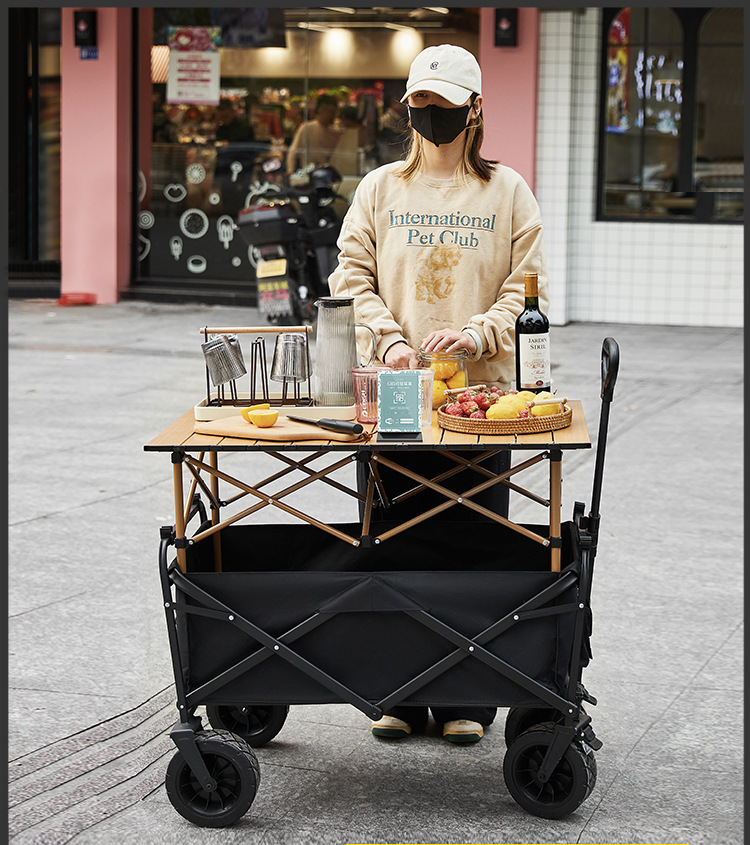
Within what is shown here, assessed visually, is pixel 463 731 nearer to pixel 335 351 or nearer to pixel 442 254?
pixel 335 351

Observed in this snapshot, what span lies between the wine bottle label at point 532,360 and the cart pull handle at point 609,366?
0.25m

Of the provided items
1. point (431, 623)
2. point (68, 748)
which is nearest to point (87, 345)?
point (68, 748)

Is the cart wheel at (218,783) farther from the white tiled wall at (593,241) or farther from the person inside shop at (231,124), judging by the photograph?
the person inside shop at (231,124)

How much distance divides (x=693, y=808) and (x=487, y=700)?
2.19 ft

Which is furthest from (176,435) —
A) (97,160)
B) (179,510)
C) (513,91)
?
(97,160)

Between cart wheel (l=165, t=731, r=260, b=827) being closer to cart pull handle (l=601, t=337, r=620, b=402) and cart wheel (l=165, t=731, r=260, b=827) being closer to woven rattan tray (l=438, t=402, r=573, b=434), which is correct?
woven rattan tray (l=438, t=402, r=573, b=434)

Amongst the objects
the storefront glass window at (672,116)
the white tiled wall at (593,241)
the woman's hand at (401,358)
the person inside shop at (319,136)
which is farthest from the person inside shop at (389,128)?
the woman's hand at (401,358)

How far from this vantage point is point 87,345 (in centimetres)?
1128

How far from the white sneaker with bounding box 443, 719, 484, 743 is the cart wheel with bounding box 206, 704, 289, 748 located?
19.4 inches

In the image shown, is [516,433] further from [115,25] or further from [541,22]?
[115,25]

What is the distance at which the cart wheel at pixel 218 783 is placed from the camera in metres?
3.20

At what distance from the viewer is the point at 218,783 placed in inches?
128

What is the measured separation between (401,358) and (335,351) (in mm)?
252

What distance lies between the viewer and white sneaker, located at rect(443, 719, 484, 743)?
370 centimetres
